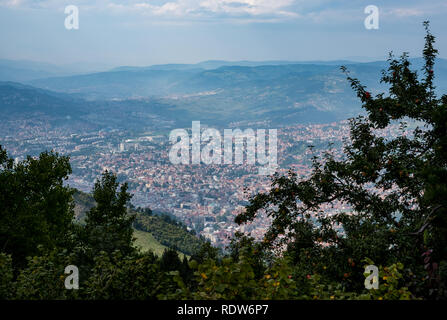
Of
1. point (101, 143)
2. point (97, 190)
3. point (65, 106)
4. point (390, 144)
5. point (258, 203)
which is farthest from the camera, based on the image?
point (65, 106)

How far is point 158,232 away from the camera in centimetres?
5191

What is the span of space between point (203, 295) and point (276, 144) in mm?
112956

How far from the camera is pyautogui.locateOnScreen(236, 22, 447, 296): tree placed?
18.0 ft

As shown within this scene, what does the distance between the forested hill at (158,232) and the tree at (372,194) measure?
37488mm

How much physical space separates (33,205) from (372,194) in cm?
1300

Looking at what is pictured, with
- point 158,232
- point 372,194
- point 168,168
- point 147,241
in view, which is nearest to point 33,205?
point 372,194

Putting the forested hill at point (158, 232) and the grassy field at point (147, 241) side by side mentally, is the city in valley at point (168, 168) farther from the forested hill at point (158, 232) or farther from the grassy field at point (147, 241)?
the grassy field at point (147, 241)

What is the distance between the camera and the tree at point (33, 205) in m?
13.1

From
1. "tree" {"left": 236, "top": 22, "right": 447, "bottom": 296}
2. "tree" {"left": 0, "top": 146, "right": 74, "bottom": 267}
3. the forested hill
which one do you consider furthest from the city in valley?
"tree" {"left": 236, "top": 22, "right": 447, "bottom": 296}

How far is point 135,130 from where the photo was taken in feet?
515

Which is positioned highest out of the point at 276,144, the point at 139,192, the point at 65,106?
the point at 65,106

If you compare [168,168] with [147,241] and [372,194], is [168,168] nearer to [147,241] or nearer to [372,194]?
[147,241]
